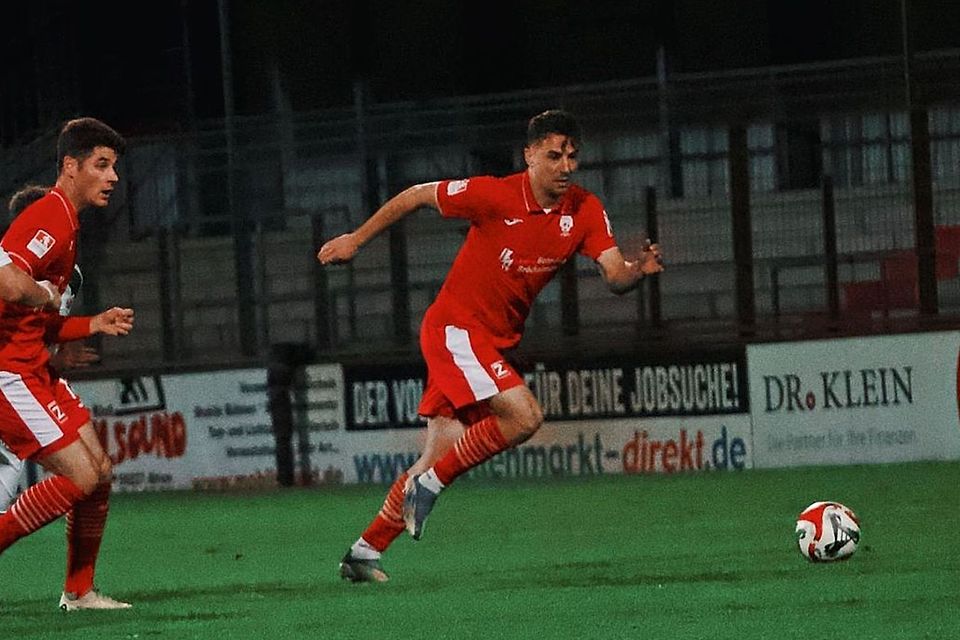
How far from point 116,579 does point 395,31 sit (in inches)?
768

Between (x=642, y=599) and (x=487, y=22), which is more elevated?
(x=487, y=22)

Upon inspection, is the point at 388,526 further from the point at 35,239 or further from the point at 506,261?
the point at 35,239

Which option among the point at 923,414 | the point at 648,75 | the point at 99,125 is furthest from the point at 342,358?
the point at 99,125

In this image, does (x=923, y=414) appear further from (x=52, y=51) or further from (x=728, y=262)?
(x=52, y=51)

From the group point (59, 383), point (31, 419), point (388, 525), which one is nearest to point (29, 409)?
point (31, 419)

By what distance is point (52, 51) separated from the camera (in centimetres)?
2922

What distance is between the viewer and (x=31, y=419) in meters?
8.62

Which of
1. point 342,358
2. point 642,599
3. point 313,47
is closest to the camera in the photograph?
point 642,599

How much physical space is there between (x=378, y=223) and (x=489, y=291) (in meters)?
0.64

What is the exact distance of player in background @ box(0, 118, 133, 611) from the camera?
28.1ft

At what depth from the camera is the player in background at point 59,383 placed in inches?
338

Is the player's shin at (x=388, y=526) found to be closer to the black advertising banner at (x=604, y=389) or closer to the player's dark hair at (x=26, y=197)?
the player's dark hair at (x=26, y=197)

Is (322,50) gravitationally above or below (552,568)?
Result: above

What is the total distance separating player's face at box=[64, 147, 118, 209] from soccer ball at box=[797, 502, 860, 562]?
10.5ft
